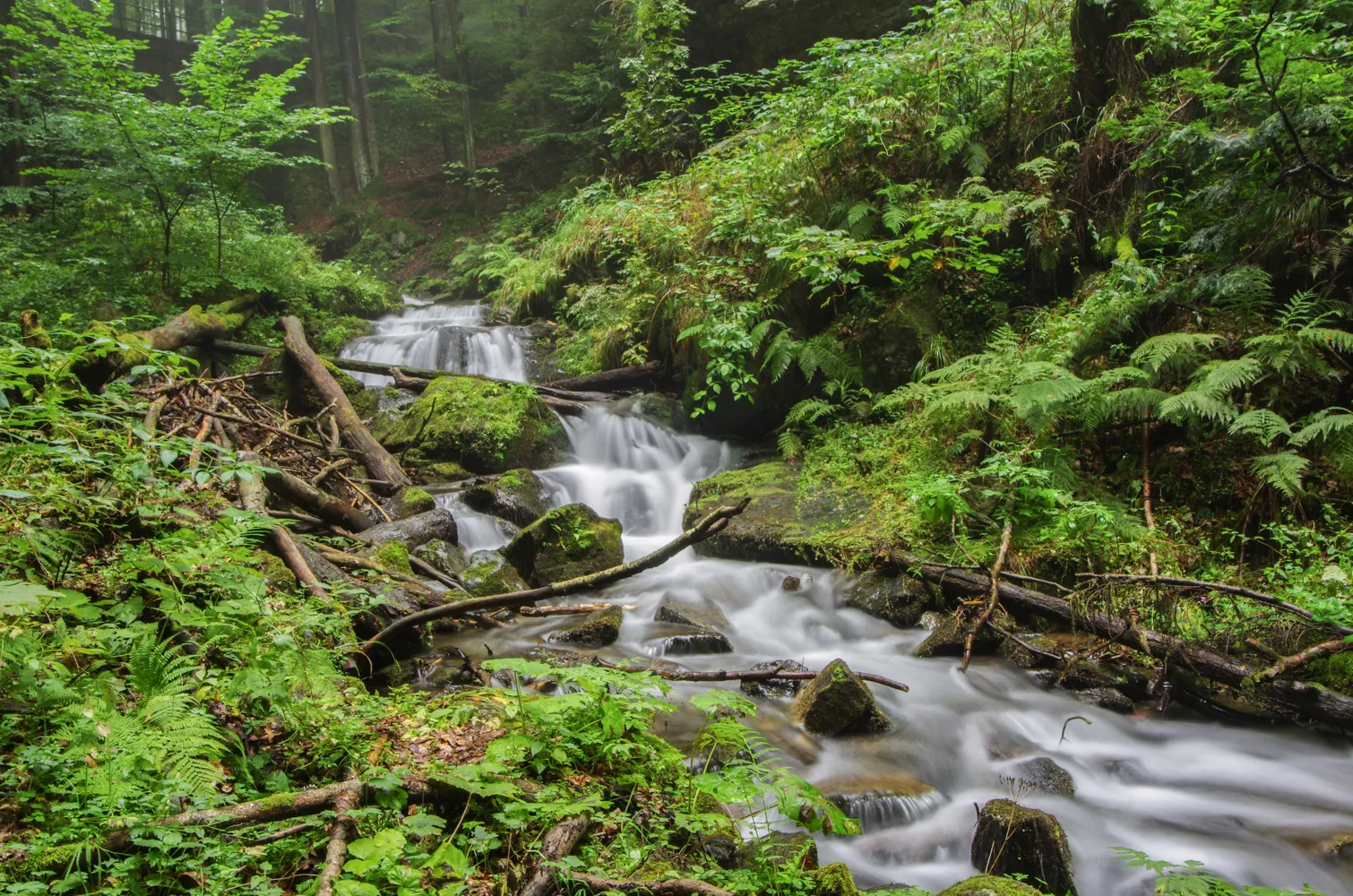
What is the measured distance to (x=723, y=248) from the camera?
32.3ft

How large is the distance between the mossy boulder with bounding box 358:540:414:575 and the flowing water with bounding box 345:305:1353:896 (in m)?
0.88

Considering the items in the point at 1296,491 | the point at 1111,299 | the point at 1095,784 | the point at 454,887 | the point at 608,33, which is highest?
the point at 608,33

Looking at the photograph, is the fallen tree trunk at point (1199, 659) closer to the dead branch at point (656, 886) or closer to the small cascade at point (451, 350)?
the dead branch at point (656, 886)

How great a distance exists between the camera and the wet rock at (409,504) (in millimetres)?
7105

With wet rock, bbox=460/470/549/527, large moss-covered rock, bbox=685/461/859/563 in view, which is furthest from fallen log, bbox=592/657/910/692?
wet rock, bbox=460/470/549/527

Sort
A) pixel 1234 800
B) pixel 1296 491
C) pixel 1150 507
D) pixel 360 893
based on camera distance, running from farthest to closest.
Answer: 1. pixel 1150 507
2. pixel 1296 491
3. pixel 1234 800
4. pixel 360 893

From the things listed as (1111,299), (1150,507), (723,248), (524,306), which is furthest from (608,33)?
(1150,507)

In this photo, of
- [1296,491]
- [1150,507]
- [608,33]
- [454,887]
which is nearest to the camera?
[454,887]

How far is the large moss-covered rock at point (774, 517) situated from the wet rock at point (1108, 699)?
8.28 ft

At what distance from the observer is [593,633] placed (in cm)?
559

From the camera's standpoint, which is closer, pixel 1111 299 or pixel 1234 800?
pixel 1234 800

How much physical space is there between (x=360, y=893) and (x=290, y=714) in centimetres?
111

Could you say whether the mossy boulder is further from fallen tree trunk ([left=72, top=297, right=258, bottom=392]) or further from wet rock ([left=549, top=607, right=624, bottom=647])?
fallen tree trunk ([left=72, top=297, right=258, bottom=392])

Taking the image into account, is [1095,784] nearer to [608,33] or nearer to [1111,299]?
[1111,299]
